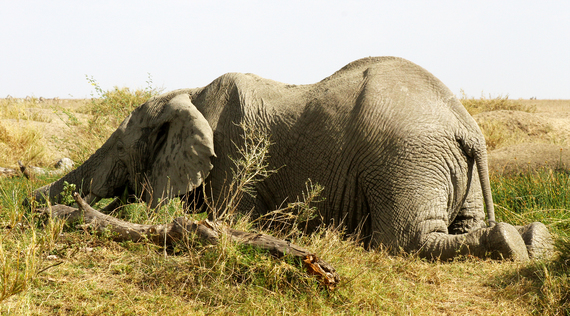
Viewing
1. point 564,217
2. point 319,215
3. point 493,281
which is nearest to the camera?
point 493,281

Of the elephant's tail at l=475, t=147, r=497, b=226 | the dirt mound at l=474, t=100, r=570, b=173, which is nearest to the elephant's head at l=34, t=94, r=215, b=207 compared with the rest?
the elephant's tail at l=475, t=147, r=497, b=226

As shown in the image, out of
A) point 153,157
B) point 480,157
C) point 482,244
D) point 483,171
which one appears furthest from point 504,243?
point 153,157

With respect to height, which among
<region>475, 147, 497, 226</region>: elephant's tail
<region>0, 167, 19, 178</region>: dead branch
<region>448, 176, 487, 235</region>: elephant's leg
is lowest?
<region>0, 167, 19, 178</region>: dead branch

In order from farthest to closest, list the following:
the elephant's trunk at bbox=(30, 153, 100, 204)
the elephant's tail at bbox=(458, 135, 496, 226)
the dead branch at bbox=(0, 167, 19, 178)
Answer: the dead branch at bbox=(0, 167, 19, 178), the elephant's trunk at bbox=(30, 153, 100, 204), the elephant's tail at bbox=(458, 135, 496, 226)

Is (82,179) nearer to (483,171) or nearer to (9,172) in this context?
(9,172)

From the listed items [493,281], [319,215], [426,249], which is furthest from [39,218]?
[493,281]

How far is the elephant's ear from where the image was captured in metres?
5.69

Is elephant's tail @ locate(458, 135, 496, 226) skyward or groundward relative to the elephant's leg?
skyward

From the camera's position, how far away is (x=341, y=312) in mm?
3709

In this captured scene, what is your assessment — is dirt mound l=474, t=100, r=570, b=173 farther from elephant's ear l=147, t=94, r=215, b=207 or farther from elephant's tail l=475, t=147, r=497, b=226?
elephant's ear l=147, t=94, r=215, b=207

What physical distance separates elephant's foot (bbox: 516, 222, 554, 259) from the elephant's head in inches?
130

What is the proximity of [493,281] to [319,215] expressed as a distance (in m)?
1.92

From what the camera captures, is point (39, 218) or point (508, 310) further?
point (39, 218)

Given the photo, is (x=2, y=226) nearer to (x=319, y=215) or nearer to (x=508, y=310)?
(x=319, y=215)
